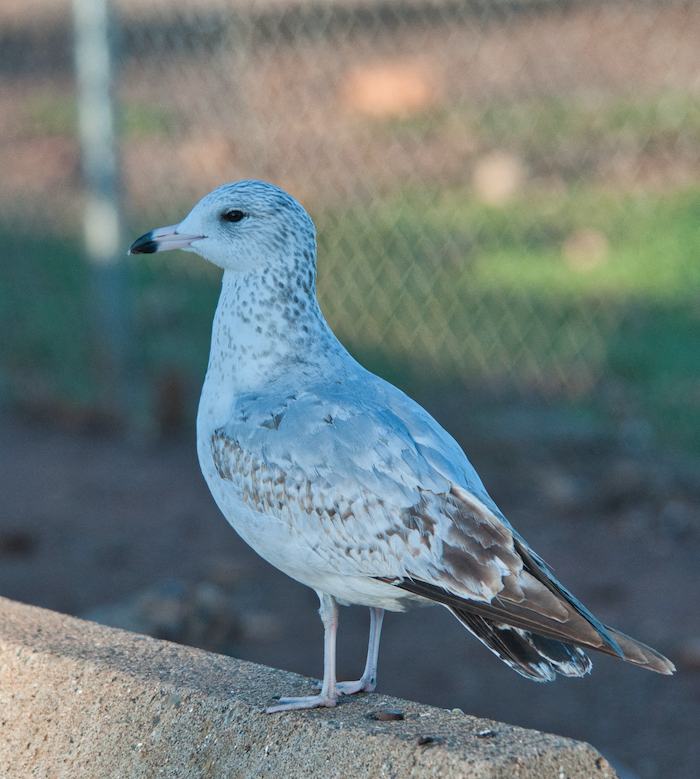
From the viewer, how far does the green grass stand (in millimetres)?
5695

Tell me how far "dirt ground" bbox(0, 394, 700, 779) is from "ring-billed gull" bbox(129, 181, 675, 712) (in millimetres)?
1197

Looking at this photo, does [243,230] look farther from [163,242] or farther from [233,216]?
[163,242]

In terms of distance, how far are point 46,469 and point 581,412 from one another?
2.78 meters

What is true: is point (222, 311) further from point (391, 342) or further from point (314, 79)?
point (314, 79)

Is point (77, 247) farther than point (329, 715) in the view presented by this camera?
Yes

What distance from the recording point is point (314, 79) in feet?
22.9

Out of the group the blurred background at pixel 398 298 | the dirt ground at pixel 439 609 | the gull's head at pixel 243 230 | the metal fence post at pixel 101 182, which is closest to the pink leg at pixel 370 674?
the gull's head at pixel 243 230

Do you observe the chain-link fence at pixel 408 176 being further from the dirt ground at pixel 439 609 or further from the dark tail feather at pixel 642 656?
the dark tail feather at pixel 642 656

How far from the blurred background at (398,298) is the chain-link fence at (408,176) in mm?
25

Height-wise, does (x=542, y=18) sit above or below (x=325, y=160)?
above

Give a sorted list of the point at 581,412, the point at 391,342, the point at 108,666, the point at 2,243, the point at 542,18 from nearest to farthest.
Result: 1. the point at 108,666
2. the point at 542,18
3. the point at 581,412
4. the point at 391,342
5. the point at 2,243

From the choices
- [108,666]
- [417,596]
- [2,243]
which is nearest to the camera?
[417,596]

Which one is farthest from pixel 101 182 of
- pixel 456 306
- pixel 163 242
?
pixel 163 242

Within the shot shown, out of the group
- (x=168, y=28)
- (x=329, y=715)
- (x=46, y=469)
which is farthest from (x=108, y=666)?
(x=168, y=28)
